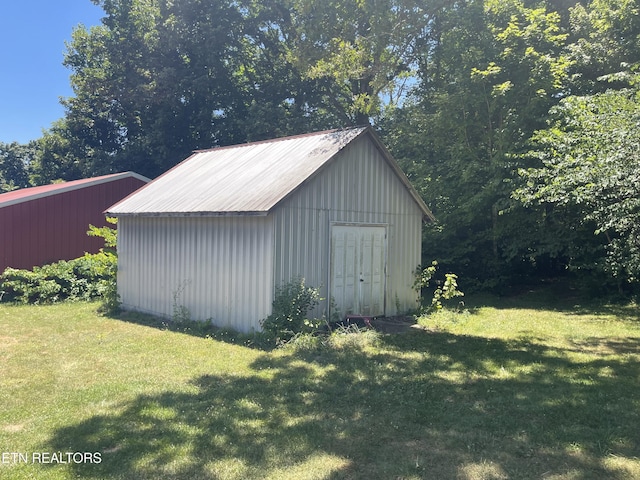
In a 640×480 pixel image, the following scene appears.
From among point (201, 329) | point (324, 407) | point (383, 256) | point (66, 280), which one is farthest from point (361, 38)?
point (66, 280)

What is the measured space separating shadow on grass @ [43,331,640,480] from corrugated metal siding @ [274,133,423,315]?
2.68 meters

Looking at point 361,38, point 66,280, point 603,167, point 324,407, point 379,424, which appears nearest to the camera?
point 379,424

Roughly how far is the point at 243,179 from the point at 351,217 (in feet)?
8.60

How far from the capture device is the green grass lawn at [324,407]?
4.38 meters

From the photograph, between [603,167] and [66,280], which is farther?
[66,280]

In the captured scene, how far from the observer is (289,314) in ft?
30.9

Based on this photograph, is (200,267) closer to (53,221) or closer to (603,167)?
(603,167)

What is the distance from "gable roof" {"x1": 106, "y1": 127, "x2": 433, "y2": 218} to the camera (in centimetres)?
986

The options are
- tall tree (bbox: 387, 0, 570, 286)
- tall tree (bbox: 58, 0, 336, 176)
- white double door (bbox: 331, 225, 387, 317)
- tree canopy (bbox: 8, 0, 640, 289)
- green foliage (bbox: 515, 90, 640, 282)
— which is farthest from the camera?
tall tree (bbox: 58, 0, 336, 176)

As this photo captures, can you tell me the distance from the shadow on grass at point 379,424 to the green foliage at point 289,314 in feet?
4.28

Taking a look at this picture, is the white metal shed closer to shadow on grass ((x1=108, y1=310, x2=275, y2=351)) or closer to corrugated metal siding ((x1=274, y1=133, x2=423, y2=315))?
corrugated metal siding ((x1=274, y1=133, x2=423, y2=315))

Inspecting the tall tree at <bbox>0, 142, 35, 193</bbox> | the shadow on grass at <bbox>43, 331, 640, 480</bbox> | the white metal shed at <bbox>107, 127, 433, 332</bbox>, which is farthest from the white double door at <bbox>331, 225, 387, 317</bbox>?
the tall tree at <bbox>0, 142, 35, 193</bbox>

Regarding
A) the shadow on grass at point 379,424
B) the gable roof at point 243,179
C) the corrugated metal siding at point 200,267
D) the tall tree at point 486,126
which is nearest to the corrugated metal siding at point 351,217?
the gable roof at point 243,179

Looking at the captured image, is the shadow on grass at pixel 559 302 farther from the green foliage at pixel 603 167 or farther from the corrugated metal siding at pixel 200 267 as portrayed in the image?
the corrugated metal siding at pixel 200 267
